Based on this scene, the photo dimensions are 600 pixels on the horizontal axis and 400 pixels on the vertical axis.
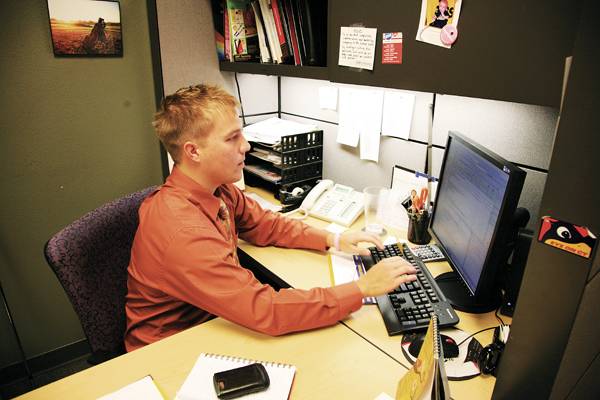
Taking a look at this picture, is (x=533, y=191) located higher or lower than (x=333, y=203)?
higher

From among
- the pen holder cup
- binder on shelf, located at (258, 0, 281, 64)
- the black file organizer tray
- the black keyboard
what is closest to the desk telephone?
the black file organizer tray

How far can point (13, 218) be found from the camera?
5.38 feet

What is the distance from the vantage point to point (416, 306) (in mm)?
1035

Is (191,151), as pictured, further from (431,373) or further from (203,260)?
(431,373)

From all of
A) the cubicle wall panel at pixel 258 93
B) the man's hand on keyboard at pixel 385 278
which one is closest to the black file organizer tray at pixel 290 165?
the cubicle wall panel at pixel 258 93

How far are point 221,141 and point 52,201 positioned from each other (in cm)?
103

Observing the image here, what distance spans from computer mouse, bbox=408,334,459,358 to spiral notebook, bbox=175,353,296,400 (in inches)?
11.2

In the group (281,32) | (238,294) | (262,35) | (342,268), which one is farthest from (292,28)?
(238,294)

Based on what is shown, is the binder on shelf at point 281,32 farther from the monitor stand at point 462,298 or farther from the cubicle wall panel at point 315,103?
the monitor stand at point 462,298

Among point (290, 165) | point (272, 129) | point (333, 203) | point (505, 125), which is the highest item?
point (505, 125)

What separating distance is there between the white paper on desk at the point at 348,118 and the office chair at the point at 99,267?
986mm

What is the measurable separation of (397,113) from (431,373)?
1.22 m

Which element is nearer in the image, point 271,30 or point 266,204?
point 271,30

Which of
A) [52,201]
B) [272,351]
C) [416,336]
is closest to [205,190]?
[272,351]
